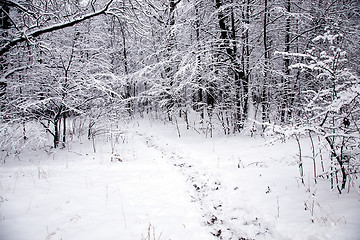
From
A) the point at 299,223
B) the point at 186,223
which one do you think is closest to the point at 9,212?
the point at 186,223

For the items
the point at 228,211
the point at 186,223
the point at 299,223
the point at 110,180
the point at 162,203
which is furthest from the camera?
the point at 110,180

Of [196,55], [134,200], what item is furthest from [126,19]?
[134,200]

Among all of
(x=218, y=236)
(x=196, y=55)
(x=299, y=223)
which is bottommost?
(x=218, y=236)

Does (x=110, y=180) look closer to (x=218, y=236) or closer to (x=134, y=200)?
(x=134, y=200)

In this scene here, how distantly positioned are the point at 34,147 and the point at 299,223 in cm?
1017

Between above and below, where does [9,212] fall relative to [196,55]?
below

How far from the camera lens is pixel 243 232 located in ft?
8.87

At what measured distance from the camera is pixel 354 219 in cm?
240

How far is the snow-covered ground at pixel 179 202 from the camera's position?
8.45 ft

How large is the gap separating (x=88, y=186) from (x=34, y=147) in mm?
6024

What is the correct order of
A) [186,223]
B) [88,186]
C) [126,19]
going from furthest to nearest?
[126,19], [88,186], [186,223]

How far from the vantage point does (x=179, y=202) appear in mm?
3533

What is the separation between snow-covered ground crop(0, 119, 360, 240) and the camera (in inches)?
101

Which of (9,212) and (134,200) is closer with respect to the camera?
(9,212)
